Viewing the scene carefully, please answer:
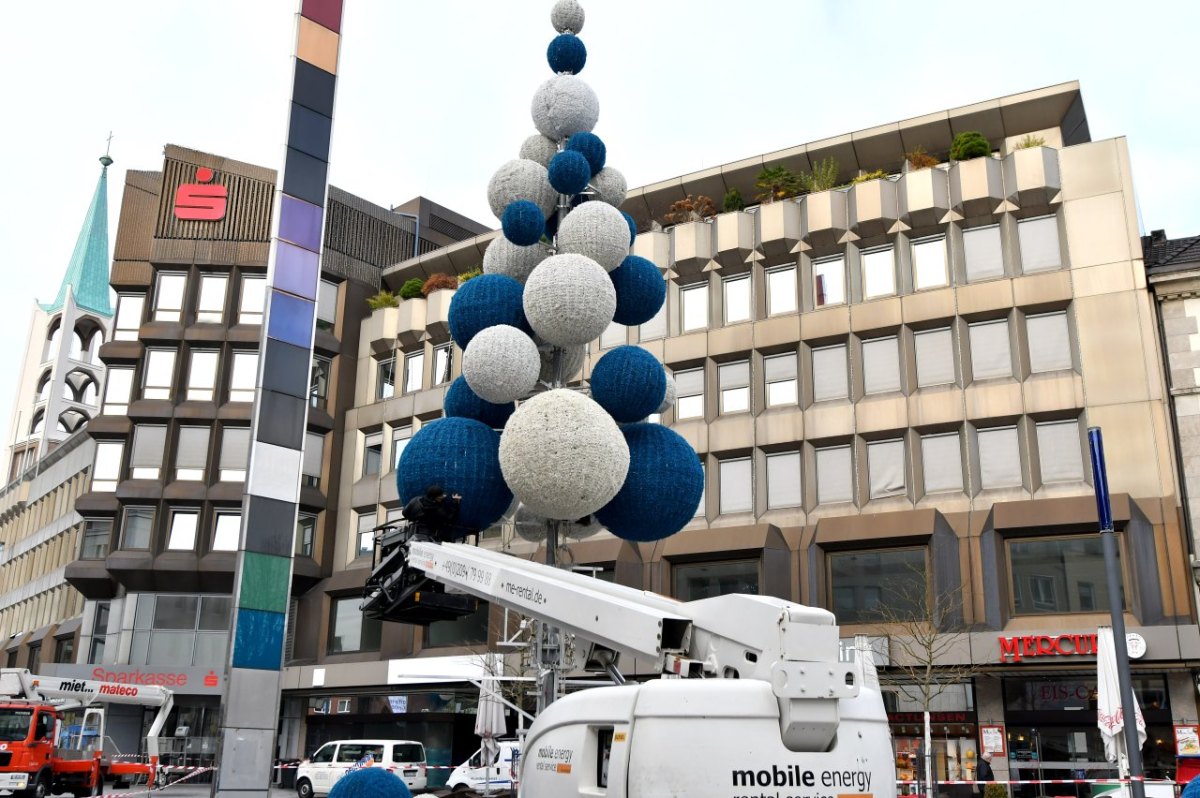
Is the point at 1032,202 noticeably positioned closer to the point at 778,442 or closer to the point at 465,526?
the point at 778,442

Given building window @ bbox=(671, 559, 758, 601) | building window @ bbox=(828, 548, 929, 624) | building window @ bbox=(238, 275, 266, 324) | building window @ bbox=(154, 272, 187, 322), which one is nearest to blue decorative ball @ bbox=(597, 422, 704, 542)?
building window @ bbox=(828, 548, 929, 624)

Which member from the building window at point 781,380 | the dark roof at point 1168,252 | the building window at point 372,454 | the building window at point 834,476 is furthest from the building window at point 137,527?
the dark roof at point 1168,252

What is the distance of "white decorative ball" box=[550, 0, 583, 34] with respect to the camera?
57.3 ft

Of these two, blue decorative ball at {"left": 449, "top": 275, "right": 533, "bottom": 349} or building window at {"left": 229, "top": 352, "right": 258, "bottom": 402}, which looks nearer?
blue decorative ball at {"left": 449, "top": 275, "right": 533, "bottom": 349}

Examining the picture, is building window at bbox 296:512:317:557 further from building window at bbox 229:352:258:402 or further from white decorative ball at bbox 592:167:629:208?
white decorative ball at bbox 592:167:629:208

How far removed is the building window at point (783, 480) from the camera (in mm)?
34062

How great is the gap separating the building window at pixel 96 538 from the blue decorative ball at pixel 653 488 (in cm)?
3689

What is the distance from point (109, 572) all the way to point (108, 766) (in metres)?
15.7

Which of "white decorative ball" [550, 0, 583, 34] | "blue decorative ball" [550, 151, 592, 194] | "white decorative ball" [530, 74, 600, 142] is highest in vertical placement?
"white decorative ball" [550, 0, 583, 34]

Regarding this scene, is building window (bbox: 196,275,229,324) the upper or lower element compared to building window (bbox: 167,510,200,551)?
upper

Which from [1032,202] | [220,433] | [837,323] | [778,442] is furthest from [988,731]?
[220,433]

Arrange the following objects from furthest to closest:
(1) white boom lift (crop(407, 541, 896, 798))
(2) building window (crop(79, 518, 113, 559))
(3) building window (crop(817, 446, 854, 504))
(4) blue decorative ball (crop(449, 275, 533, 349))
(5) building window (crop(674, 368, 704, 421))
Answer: (2) building window (crop(79, 518, 113, 559)) → (5) building window (crop(674, 368, 704, 421)) → (3) building window (crop(817, 446, 854, 504)) → (4) blue decorative ball (crop(449, 275, 533, 349)) → (1) white boom lift (crop(407, 541, 896, 798))

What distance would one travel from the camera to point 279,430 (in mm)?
18906

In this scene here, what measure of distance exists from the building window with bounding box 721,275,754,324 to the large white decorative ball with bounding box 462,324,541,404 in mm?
22984
